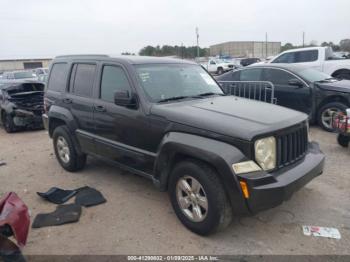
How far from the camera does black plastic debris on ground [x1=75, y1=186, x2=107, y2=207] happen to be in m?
4.46

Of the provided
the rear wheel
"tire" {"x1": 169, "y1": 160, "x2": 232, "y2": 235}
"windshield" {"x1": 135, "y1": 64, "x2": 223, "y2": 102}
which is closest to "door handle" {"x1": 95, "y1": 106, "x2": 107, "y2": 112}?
"windshield" {"x1": 135, "y1": 64, "x2": 223, "y2": 102}

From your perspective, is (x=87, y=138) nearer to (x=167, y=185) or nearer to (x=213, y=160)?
(x=167, y=185)

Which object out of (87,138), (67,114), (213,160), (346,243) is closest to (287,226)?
(346,243)

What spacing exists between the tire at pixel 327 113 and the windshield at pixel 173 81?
13.0 ft

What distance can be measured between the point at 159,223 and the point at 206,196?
86 centimetres

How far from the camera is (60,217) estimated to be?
4.09 meters

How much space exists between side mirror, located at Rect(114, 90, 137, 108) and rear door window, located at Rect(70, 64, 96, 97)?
42.1 inches

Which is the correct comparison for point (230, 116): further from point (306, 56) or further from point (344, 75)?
point (306, 56)

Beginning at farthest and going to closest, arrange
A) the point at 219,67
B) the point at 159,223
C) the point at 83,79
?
the point at 219,67, the point at 83,79, the point at 159,223

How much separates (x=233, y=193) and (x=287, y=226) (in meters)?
1.02

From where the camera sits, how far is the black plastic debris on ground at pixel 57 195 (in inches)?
181

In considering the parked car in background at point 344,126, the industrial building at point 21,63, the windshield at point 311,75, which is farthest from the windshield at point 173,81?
the industrial building at point 21,63

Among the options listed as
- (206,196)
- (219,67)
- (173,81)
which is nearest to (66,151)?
(173,81)

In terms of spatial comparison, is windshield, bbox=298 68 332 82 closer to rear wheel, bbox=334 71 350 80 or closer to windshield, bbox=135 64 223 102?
rear wheel, bbox=334 71 350 80
